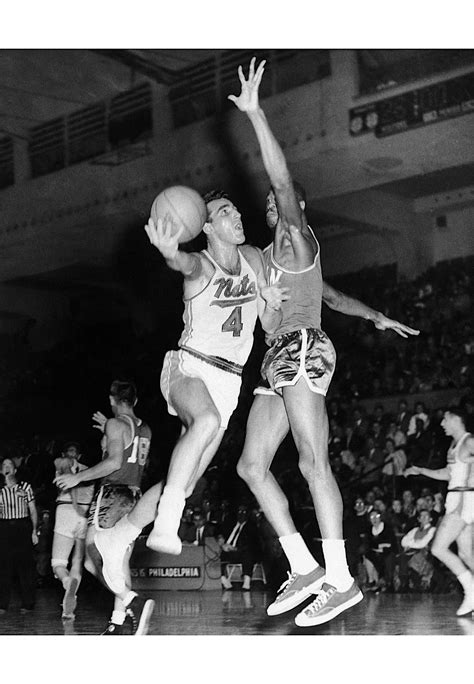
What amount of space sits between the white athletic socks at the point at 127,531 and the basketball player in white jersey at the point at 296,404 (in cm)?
79

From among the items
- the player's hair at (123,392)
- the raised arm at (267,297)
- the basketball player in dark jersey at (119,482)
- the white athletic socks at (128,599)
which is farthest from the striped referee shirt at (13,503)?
the raised arm at (267,297)

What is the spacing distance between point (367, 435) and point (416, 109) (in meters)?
4.93

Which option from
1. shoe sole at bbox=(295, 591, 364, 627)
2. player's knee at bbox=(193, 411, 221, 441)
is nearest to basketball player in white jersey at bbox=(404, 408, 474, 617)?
shoe sole at bbox=(295, 591, 364, 627)

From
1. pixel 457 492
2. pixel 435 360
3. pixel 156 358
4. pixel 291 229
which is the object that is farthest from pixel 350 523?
pixel 156 358

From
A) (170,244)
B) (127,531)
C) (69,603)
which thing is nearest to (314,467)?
(127,531)

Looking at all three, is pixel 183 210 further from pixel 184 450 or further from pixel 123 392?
pixel 123 392

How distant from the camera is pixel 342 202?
694 inches

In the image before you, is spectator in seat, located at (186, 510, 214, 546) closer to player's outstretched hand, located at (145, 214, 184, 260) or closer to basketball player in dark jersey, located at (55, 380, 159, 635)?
basketball player in dark jersey, located at (55, 380, 159, 635)

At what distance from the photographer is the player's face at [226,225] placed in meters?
6.39

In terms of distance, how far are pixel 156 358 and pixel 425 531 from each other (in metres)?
Result: 8.35

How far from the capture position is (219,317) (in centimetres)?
629

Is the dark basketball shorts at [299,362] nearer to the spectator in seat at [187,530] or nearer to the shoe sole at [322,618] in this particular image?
the shoe sole at [322,618]

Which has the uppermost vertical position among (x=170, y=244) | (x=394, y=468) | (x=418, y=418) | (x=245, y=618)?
(x=170, y=244)

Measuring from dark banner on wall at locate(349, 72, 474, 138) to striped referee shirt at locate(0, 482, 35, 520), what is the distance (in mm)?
8298
